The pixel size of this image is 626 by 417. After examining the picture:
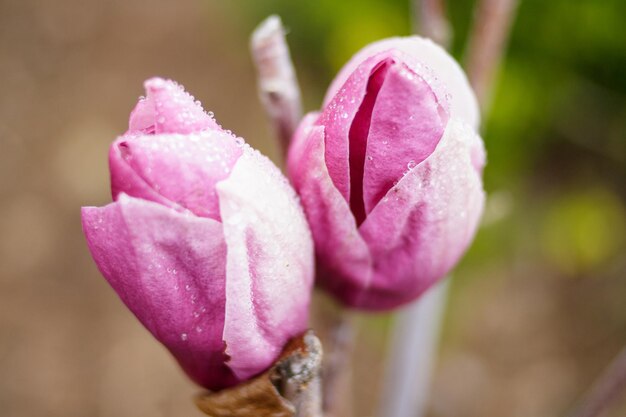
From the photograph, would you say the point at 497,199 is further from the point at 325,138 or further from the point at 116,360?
the point at 116,360

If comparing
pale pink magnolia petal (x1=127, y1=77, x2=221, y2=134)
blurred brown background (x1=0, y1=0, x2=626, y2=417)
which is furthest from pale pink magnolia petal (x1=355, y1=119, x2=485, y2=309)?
blurred brown background (x1=0, y1=0, x2=626, y2=417)

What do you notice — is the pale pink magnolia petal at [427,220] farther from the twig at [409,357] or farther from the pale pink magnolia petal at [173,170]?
the twig at [409,357]

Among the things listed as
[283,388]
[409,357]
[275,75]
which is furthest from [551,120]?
[283,388]

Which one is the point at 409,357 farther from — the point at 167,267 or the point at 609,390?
the point at 167,267

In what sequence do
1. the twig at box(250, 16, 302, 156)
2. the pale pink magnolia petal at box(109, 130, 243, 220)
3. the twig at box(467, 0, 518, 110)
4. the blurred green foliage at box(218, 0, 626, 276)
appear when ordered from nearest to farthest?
the pale pink magnolia petal at box(109, 130, 243, 220), the twig at box(250, 16, 302, 156), the twig at box(467, 0, 518, 110), the blurred green foliage at box(218, 0, 626, 276)

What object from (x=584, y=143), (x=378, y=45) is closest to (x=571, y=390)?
(x=584, y=143)

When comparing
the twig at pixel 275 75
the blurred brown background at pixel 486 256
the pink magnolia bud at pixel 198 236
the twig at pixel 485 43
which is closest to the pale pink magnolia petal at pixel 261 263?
the pink magnolia bud at pixel 198 236

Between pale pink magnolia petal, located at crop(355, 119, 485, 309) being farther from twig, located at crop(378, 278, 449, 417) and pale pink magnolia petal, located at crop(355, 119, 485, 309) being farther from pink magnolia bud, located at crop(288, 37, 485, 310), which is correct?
twig, located at crop(378, 278, 449, 417)
